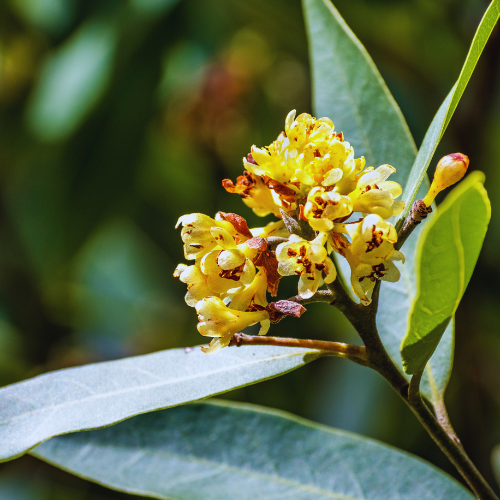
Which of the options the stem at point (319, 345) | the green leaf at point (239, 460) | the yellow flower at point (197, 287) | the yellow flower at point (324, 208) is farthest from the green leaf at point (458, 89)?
the green leaf at point (239, 460)

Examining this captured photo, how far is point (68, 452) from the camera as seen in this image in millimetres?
1442

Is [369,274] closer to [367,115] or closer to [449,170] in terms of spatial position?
[449,170]

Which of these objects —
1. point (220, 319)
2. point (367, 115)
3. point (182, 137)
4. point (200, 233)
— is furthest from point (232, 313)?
point (182, 137)

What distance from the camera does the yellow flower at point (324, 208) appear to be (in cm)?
96

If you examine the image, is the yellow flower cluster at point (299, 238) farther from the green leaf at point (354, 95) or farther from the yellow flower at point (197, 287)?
the green leaf at point (354, 95)

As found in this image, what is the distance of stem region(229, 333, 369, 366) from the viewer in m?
1.03

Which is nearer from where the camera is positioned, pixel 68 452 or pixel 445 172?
pixel 445 172

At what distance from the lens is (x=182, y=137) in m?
3.52

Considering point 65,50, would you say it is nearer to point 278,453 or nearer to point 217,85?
point 217,85

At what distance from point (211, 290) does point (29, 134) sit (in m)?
2.16

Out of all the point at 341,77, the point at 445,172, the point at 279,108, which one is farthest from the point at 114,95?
the point at 445,172

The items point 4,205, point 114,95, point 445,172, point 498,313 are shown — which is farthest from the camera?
point 4,205

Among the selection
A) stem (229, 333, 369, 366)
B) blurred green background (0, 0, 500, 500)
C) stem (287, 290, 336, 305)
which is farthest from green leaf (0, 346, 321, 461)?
blurred green background (0, 0, 500, 500)

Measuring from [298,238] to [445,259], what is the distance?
0.25 meters
